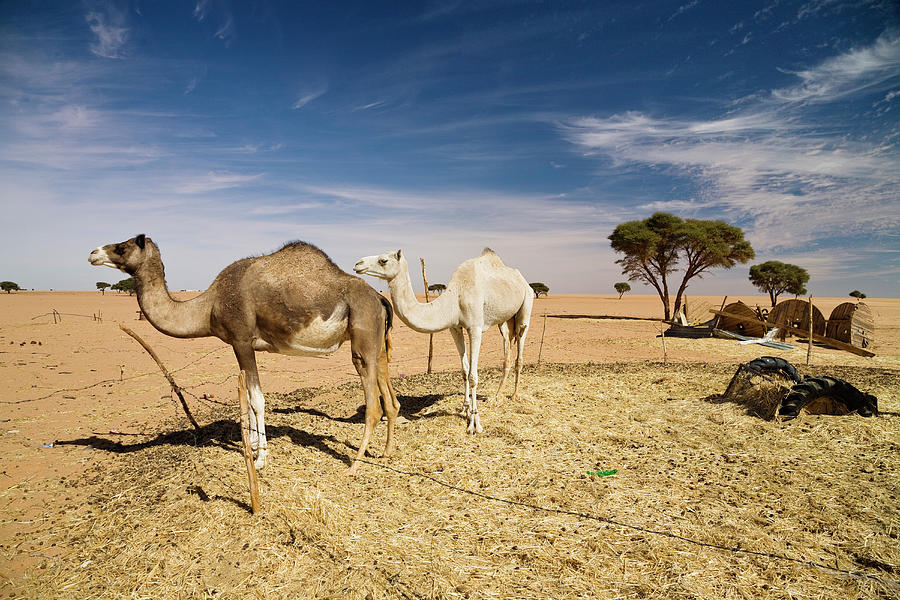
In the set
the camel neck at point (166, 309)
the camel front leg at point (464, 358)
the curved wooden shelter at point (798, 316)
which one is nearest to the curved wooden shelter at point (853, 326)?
the curved wooden shelter at point (798, 316)

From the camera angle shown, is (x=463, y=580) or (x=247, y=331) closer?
(x=463, y=580)

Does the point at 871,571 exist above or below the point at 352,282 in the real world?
below

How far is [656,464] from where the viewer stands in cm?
648

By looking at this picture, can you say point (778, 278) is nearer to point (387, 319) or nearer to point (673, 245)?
point (673, 245)

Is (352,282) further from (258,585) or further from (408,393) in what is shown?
(408,393)

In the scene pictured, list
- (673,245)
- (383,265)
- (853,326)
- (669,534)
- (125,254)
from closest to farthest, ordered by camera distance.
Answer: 1. (669,534)
2. (125,254)
3. (383,265)
4. (853,326)
5. (673,245)

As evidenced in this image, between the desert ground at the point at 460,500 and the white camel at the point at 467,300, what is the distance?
1515 mm

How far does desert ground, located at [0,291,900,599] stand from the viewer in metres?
3.98

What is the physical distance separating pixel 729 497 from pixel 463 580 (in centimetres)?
365

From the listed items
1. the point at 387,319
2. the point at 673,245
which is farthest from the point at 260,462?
the point at 673,245

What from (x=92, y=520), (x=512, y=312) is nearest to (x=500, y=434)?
(x=512, y=312)

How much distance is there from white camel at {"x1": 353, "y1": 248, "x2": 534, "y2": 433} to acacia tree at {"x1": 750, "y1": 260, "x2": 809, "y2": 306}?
154 feet

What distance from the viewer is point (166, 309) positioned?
6188 mm

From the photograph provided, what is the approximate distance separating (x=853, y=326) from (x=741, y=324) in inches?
167
